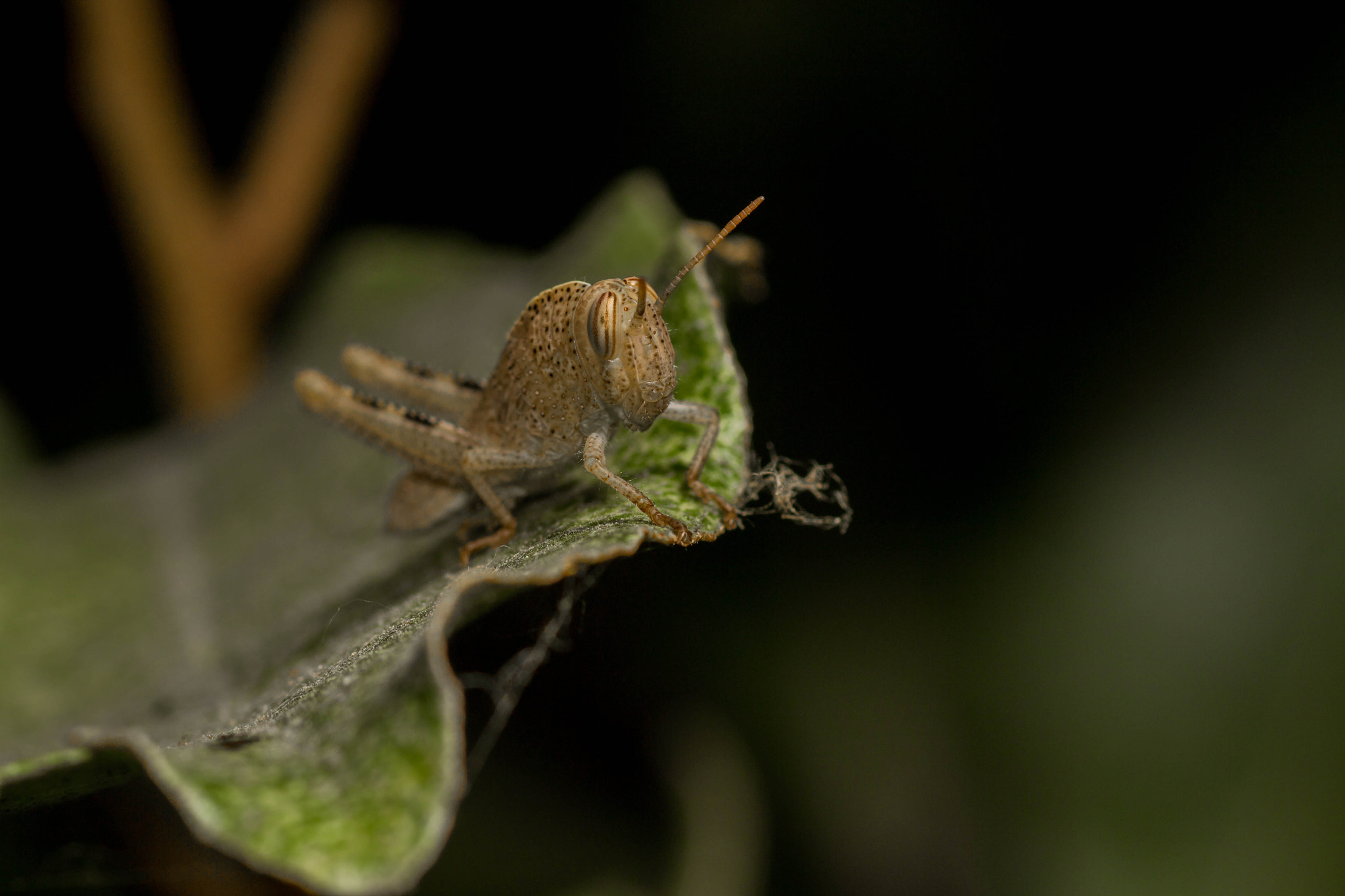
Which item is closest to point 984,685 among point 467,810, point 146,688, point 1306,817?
point 1306,817

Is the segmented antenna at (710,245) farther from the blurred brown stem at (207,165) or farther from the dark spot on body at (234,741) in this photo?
the blurred brown stem at (207,165)

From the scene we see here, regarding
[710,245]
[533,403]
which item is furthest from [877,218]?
[533,403]

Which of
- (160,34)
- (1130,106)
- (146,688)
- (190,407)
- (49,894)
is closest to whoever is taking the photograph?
(146,688)

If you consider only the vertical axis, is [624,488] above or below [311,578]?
above

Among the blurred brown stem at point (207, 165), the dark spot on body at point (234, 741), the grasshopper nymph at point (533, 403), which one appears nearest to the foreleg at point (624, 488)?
the grasshopper nymph at point (533, 403)

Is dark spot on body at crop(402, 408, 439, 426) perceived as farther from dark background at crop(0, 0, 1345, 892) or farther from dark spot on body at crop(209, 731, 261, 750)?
dark spot on body at crop(209, 731, 261, 750)

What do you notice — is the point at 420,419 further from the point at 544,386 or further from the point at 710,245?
the point at 710,245

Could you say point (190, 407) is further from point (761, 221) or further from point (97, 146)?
point (761, 221)
